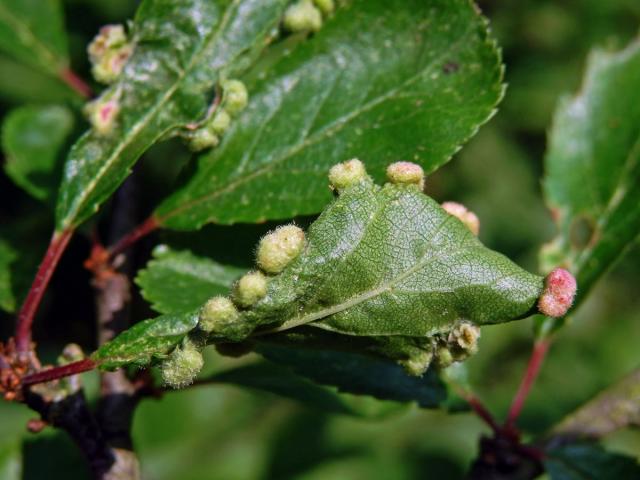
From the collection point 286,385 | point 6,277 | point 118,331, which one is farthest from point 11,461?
point 286,385

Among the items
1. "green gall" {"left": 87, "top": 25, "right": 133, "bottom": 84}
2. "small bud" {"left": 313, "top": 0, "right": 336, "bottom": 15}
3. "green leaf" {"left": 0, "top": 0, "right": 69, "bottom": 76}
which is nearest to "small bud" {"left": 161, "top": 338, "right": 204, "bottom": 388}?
"green gall" {"left": 87, "top": 25, "right": 133, "bottom": 84}

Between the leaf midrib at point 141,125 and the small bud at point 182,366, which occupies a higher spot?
the leaf midrib at point 141,125

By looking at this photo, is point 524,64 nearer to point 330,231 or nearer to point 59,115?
point 59,115

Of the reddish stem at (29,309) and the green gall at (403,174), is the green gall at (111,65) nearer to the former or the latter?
the reddish stem at (29,309)

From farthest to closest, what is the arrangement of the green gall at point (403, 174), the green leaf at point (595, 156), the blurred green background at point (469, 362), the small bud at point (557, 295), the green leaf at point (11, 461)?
the blurred green background at point (469, 362) → the green leaf at point (11, 461) → the green leaf at point (595, 156) → the green gall at point (403, 174) → the small bud at point (557, 295)

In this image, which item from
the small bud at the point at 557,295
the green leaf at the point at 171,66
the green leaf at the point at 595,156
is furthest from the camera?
the green leaf at the point at 595,156

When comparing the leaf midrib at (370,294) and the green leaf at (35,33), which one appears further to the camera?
the green leaf at (35,33)

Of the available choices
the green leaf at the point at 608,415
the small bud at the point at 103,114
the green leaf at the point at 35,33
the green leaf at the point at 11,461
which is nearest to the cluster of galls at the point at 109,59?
the small bud at the point at 103,114
